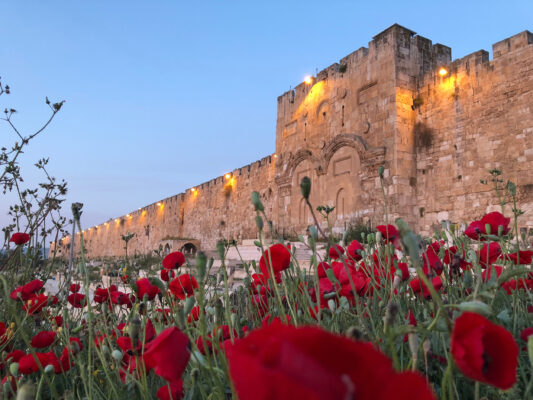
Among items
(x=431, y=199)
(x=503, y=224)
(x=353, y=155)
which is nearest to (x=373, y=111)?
(x=353, y=155)

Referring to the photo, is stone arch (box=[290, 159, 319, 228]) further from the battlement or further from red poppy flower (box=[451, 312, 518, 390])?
red poppy flower (box=[451, 312, 518, 390])

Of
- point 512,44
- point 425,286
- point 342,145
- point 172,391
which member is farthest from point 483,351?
point 342,145

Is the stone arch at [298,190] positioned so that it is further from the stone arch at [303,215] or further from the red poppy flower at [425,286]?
the red poppy flower at [425,286]

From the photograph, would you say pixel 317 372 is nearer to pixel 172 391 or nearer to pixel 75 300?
pixel 172 391

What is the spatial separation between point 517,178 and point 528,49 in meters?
2.31

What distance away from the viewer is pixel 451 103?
8.03 m

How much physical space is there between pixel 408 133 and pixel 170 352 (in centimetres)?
892

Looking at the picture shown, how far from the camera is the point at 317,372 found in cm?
22

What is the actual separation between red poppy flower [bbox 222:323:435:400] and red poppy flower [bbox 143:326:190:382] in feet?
1.18

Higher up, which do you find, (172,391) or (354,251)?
(354,251)

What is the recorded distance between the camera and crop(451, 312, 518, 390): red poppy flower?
0.44 metres

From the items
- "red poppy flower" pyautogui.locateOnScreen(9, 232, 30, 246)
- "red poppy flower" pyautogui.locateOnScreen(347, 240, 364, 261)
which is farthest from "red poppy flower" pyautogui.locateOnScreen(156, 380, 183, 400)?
"red poppy flower" pyautogui.locateOnScreen(9, 232, 30, 246)

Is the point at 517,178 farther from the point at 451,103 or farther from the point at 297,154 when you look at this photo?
the point at 297,154

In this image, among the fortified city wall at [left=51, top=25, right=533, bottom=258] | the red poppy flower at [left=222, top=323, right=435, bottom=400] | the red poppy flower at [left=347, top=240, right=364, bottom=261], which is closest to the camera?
the red poppy flower at [left=222, top=323, right=435, bottom=400]
